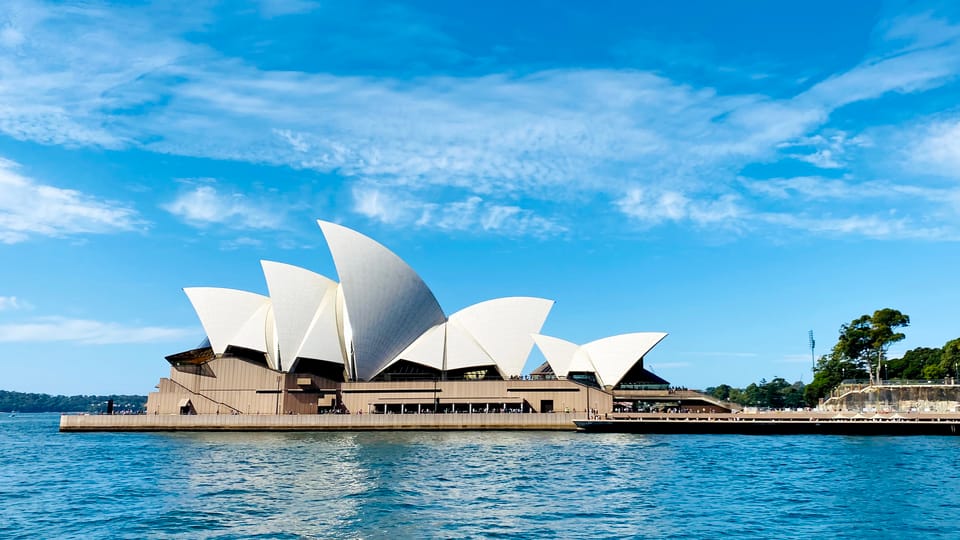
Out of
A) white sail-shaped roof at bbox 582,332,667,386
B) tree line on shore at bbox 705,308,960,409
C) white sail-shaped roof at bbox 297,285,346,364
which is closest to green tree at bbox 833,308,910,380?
tree line on shore at bbox 705,308,960,409

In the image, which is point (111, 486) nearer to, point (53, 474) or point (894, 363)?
point (53, 474)

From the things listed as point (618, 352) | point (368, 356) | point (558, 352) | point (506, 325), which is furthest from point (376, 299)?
point (618, 352)

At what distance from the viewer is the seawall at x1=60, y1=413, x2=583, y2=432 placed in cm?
5284

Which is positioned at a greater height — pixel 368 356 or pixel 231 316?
pixel 231 316

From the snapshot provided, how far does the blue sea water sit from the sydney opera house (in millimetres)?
17646

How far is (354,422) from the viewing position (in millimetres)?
53562

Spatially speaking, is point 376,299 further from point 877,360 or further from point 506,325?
point 877,360

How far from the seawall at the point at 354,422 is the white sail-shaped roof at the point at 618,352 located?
269 inches

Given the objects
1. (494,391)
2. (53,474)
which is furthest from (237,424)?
(53,474)

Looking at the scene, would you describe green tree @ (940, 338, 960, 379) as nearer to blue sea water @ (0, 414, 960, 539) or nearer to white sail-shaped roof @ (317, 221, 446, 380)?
blue sea water @ (0, 414, 960, 539)

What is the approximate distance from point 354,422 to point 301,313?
10465 mm

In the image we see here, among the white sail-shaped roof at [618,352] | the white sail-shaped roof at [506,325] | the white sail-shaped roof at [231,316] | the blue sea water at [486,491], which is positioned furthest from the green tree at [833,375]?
the white sail-shaped roof at [231,316]

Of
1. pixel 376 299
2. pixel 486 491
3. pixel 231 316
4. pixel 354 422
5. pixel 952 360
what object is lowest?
pixel 486 491

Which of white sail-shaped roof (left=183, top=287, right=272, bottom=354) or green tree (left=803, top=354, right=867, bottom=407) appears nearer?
white sail-shaped roof (left=183, top=287, right=272, bottom=354)
